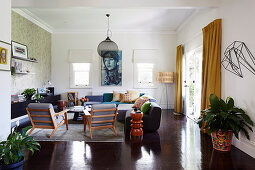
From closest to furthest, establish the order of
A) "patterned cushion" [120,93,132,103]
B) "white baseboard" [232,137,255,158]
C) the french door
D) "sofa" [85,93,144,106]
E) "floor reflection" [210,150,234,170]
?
"floor reflection" [210,150,234,170], "white baseboard" [232,137,255,158], the french door, "patterned cushion" [120,93,132,103], "sofa" [85,93,144,106]

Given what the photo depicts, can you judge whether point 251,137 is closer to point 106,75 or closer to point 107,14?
point 107,14

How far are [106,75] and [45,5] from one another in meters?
3.83

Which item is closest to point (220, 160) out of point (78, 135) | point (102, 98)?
point (78, 135)

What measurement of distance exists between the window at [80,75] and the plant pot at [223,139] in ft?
18.8

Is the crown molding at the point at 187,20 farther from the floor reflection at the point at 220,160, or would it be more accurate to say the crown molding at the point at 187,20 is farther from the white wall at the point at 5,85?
the white wall at the point at 5,85

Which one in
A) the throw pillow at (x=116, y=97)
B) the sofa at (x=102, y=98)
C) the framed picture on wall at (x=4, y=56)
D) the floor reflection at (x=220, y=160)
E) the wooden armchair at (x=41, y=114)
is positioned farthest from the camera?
the sofa at (x=102, y=98)

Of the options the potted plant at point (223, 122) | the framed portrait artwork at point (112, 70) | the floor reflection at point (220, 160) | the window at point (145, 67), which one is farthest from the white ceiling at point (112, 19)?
the floor reflection at point (220, 160)

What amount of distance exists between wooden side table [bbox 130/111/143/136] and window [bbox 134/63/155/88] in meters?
3.84

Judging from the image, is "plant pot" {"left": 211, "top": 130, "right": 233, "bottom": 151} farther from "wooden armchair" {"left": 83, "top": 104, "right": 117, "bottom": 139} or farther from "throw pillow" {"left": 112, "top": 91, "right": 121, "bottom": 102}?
"throw pillow" {"left": 112, "top": 91, "right": 121, "bottom": 102}

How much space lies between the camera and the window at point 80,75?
24.9 feet

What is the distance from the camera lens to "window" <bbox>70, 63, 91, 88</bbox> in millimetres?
7578

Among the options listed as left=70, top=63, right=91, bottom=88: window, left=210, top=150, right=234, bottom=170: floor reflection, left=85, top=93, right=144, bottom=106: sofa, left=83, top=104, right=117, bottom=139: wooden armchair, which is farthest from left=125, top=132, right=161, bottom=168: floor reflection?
left=70, top=63, right=91, bottom=88: window

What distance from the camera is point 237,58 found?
125 inches

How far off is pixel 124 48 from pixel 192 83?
333cm
